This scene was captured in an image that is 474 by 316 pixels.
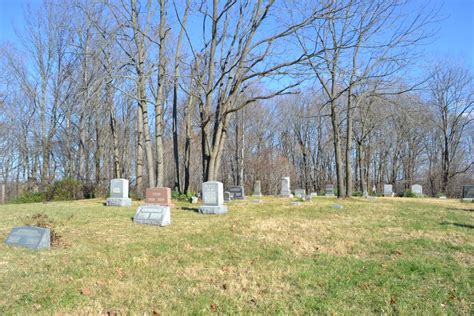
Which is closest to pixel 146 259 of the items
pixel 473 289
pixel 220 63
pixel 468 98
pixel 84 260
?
pixel 84 260

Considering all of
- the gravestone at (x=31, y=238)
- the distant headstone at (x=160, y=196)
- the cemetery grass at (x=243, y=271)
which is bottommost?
the cemetery grass at (x=243, y=271)

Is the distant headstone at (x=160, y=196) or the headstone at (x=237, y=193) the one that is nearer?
the distant headstone at (x=160, y=196)

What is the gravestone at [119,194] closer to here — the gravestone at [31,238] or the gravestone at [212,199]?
the gravestone at [212,199]

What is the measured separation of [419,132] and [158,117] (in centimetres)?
3544

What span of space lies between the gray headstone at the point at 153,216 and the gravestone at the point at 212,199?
2673mm

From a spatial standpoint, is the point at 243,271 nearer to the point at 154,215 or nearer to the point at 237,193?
the point at 154,215

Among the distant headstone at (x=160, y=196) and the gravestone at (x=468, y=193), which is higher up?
the distant headstone at (x=160, y=196)

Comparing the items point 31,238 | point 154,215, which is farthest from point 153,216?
point 31,238

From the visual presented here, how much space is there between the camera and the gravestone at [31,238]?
6125 millimetres

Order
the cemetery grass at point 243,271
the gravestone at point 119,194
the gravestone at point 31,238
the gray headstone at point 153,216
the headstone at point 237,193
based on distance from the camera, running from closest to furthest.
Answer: the cemetery grass at point 243,271 < the gravestone at point 31,238 < the gray headstone at point 153,216 < the gravestone at point 119,194 < the headstone at point 237,193

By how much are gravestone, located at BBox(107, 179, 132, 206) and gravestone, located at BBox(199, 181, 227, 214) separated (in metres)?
4.16

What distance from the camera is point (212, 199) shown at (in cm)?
1209

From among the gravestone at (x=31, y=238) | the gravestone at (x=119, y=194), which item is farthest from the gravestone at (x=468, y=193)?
the gravestone at (x=31, y=238)

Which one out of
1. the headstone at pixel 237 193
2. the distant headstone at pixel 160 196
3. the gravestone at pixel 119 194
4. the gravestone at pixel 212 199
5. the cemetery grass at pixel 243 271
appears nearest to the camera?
the cemetery grass at pixel 243 271
